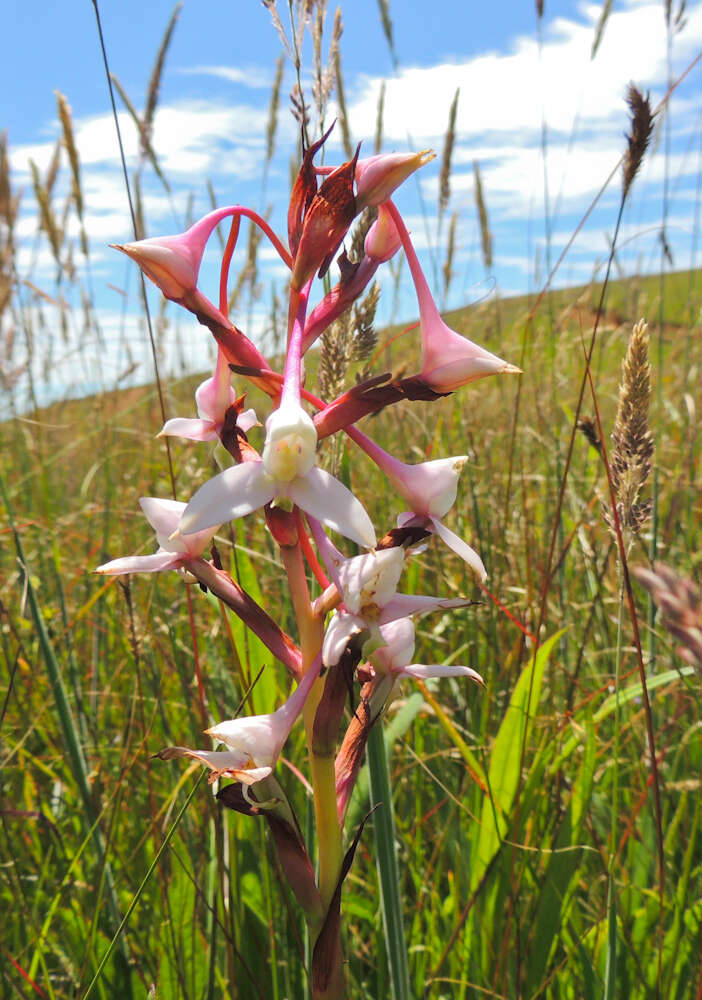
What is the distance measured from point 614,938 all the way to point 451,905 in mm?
452

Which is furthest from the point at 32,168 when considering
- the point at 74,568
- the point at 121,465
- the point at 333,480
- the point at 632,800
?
the point at 632,800

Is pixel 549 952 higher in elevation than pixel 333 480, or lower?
lower

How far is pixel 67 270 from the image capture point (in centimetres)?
341

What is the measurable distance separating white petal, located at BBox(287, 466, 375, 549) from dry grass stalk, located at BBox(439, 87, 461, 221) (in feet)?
6.15

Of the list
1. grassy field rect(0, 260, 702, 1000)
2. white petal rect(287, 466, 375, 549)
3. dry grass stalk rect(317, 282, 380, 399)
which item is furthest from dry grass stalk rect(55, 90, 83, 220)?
white petal rect(287, 466, 375, 549)

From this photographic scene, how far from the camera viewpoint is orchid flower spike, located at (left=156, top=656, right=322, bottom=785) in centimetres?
73

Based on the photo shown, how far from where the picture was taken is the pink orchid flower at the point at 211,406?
86 cm

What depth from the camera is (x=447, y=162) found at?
248 centimetres

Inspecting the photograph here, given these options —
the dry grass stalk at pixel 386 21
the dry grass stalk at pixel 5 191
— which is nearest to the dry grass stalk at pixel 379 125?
the dry grass stalk at pixel 386 21

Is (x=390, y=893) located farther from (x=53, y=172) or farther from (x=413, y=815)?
(x=53, y=172)

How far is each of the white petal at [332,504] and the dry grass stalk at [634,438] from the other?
1.52ft

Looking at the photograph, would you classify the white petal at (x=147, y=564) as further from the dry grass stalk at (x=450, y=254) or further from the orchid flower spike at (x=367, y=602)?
the dry grass stalk at (x=450, y=254)

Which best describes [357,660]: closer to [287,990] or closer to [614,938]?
[614,938]

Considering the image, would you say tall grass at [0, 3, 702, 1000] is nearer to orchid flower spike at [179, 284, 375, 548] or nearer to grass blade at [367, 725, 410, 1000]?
grass blade at [367, 725, 410, 1000]
